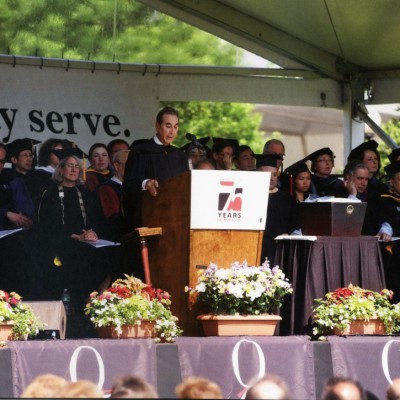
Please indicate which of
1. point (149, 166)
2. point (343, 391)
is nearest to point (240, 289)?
point (149, 166)

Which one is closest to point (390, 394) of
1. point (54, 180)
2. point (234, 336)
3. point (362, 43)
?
point (234, 336)

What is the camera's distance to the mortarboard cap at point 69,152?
11167 millimetres

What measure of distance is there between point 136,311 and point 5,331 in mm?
875

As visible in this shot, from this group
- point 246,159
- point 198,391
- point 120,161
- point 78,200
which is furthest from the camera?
point 120,161

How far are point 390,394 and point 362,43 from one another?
6.38 meters

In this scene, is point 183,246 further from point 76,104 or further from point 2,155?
point 76,104

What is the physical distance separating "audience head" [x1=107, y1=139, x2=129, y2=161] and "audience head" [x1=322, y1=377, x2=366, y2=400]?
21.8ft

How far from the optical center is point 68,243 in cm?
1110

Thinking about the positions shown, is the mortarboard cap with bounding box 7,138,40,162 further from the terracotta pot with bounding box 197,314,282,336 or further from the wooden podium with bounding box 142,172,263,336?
the terracotta pot with bounding box 197,314,282,336

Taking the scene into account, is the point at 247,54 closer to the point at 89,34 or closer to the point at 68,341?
the point at 89,34

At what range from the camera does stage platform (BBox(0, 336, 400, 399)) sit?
7.83 m

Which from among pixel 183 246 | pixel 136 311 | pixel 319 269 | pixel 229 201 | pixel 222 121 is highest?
pixel 222 121

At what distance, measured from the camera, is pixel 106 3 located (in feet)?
40.4

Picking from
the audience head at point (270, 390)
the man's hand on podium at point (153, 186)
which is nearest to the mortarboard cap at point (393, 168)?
the man's hand on podium at point (153, 186)
